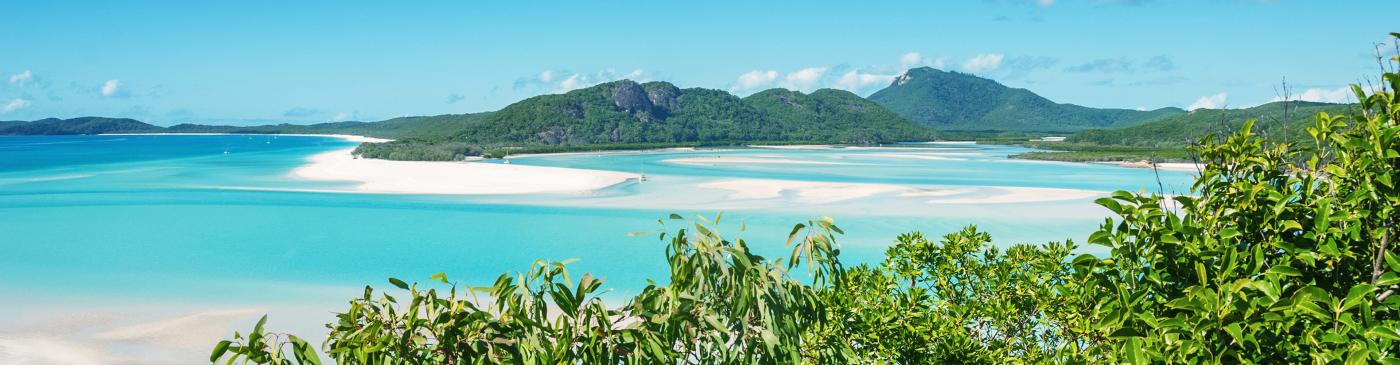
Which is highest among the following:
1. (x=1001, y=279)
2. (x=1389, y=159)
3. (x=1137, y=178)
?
(x=1389, y=159)

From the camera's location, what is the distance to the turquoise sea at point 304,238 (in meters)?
14.5

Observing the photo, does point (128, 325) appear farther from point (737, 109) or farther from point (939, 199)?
point (737, 109)

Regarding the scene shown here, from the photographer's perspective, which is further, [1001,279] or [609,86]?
[609,86]

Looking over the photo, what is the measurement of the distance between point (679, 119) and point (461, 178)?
102358 mm

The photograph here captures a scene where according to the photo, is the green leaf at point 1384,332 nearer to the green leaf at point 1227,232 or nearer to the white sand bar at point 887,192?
the green leaf at point 1227,232

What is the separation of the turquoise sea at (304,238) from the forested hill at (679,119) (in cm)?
6960

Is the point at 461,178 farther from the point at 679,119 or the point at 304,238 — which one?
the point at 679,119

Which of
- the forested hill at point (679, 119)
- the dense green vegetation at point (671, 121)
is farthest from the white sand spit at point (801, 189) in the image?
the forested hill at point (679, 119)

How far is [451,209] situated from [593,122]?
96.0 m

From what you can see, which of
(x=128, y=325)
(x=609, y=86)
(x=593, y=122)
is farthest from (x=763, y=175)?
(x=609, y=86)

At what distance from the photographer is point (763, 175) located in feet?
157

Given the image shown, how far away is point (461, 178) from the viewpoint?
44.1 m

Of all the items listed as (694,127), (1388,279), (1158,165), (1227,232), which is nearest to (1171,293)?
(1227,232)

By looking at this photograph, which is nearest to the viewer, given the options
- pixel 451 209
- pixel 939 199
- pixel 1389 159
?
pixel 1389 159
